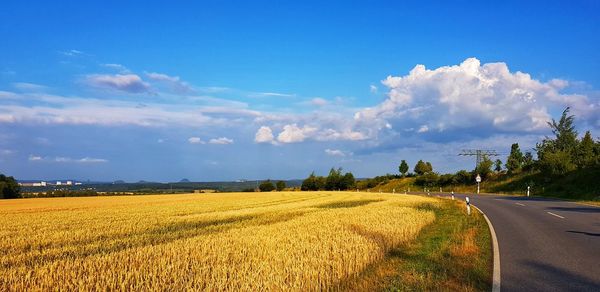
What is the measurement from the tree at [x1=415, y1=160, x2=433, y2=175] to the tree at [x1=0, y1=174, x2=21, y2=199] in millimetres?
91989

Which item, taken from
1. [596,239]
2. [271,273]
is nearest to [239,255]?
[271,273]

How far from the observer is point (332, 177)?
388ft

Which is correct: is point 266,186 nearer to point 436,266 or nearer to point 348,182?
point 348,182

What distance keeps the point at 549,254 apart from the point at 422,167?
105m

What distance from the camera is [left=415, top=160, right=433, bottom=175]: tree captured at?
11337cm

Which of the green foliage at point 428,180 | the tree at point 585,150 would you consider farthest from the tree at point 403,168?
the tree at point 585,150

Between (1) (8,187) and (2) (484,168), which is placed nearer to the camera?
(2) (484,168)

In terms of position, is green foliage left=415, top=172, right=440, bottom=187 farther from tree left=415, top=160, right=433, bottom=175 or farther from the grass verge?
the grass verge

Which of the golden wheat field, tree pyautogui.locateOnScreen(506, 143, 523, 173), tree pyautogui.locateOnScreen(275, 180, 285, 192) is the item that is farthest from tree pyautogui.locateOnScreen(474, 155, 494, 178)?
the golden wheat field

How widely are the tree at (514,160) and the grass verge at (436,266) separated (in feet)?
223

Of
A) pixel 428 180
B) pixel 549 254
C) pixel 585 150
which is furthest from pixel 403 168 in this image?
pixel 549 254

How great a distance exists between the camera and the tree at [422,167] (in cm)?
11337

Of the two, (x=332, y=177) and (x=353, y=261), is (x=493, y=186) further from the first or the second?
(x=353, y=261)

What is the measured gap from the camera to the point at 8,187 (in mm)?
88500
